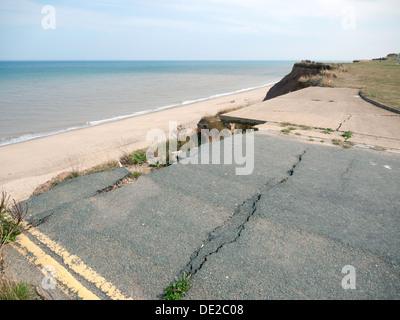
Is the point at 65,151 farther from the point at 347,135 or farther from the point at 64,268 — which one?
the point at 347,135

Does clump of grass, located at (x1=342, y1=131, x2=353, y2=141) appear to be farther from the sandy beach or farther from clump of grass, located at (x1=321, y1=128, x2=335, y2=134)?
the sandy beach

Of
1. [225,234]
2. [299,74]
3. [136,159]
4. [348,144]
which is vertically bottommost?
[225,234]

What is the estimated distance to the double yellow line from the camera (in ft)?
7.66

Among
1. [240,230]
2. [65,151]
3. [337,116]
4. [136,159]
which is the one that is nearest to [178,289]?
[240,230]

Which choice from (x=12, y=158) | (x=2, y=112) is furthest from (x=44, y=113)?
(x=12, y=158)

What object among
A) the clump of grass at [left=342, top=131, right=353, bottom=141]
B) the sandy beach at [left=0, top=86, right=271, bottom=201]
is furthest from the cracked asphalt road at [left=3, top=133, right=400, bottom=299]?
the sandy beach at [left=0, top=86, right=271, bottom=201]

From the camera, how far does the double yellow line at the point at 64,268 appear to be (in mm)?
2336

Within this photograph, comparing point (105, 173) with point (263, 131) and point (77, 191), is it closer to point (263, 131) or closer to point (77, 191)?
point (77, 191)

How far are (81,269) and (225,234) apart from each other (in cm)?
160

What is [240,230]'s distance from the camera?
10.3ft

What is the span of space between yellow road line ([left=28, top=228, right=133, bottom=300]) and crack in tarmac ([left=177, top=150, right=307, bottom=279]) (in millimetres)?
607

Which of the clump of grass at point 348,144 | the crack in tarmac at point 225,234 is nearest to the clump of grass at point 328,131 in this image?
the clump of grass at point 348,144

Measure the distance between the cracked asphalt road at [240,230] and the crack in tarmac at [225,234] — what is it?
0.5 inches

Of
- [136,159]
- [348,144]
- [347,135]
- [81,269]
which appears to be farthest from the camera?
[347,135]
